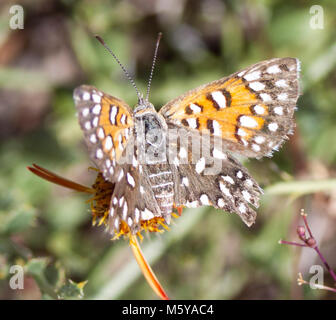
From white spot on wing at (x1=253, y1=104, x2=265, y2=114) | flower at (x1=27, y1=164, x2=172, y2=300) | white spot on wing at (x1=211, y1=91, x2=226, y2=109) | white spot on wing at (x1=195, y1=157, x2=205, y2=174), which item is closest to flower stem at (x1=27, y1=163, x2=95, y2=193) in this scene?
flower at (x1=27, y1=164, x2=172, y2=300)

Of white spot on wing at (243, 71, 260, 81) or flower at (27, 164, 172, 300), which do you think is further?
flower at (27, 164, 172, 300)

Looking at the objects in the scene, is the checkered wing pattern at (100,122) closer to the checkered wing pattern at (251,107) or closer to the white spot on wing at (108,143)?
the white spot on wing at (108,143)

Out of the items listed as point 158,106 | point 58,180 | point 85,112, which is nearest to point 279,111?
point 85,112

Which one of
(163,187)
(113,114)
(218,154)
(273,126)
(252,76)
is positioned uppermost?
(252,76)

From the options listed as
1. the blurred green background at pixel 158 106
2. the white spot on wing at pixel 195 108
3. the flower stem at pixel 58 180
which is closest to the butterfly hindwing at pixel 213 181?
the white spot on wing at pixel 195 108

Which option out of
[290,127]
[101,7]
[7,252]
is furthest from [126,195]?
[101,7]

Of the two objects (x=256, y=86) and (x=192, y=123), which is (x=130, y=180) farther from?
(x=256, y=86)

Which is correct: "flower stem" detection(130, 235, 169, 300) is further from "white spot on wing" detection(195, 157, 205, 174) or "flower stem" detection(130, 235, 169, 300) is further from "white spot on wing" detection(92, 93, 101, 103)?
"white spot on wing" detection(92, 93, 101, 103)
